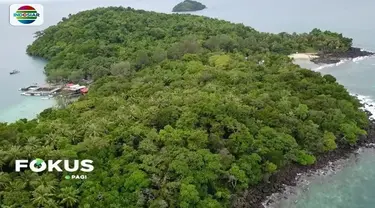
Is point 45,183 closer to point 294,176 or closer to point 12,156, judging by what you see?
point 12,156

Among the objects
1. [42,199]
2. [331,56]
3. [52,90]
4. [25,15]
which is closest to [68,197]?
[42,199]

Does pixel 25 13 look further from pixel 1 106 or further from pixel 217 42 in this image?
pixel 217 42

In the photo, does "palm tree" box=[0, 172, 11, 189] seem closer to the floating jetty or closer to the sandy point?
the floating jetty

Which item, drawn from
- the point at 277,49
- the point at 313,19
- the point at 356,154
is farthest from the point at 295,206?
the point at 313,19

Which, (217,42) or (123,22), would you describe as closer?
(217,42)

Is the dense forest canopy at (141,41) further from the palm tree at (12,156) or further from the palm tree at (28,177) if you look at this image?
the palm tree at (28,177)
